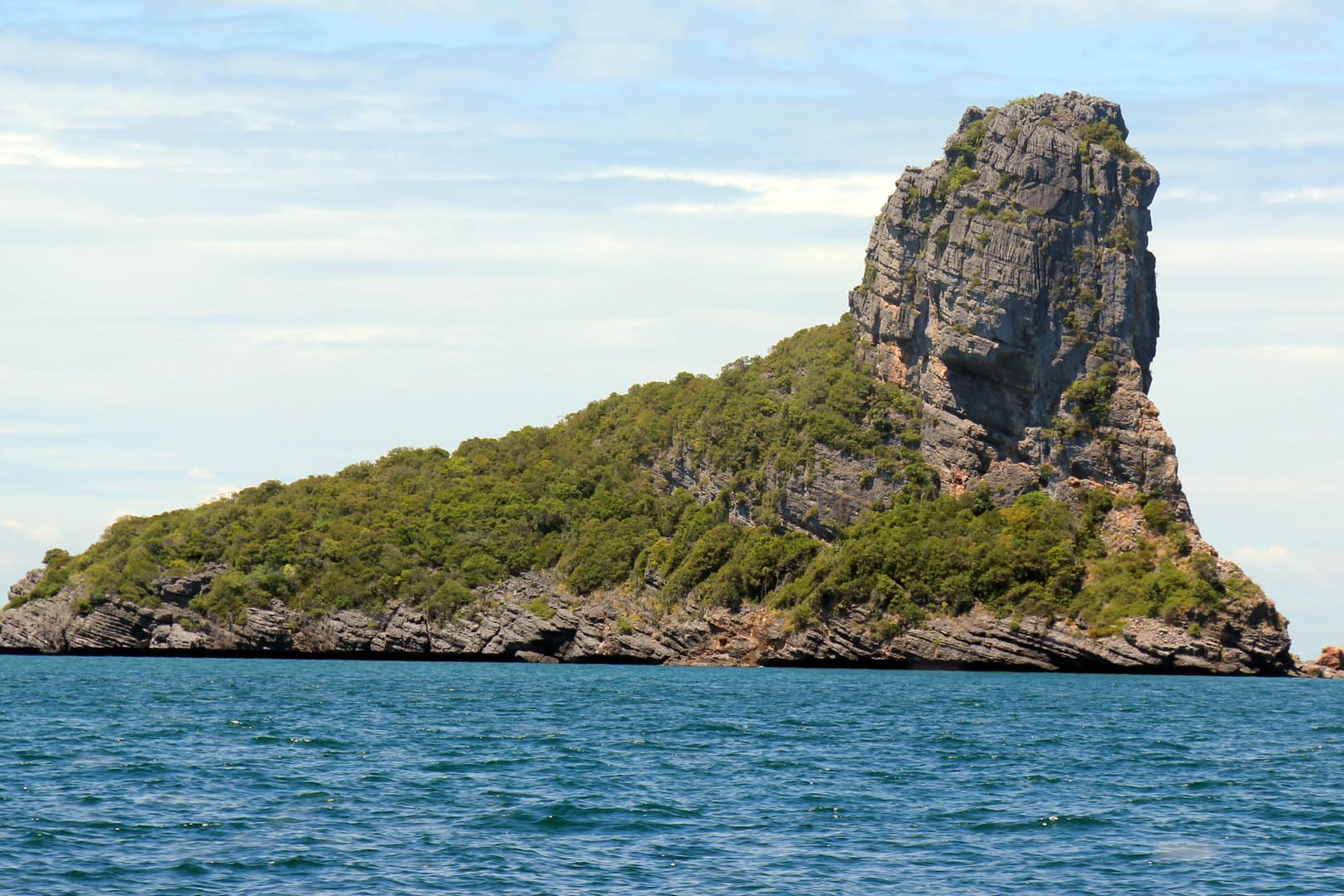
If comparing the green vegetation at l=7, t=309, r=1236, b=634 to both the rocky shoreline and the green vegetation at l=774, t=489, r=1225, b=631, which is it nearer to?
the green vegetation at l=774, t=489, r=1225, b=631

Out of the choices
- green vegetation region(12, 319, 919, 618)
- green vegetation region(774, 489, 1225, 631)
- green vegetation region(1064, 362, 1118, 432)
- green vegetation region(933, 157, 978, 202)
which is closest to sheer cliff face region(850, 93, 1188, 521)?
green vegetation region(1064, 362, 1118, 432)

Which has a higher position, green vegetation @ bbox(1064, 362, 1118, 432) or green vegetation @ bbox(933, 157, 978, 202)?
green vegetation @ bbox(933, 157, 978, 202)

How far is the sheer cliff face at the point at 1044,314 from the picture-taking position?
12875 centimetres

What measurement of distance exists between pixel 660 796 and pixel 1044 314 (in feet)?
328

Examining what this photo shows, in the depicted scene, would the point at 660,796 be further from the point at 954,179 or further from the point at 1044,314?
the point at 954,179

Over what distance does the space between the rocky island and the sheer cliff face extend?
0.26 metres

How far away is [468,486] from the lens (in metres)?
159

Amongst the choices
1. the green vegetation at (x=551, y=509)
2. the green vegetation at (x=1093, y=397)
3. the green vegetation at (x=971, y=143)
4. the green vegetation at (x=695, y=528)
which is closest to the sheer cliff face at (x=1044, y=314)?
the green vegetation at (x=1093, y=397)

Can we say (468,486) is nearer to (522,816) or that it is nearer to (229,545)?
(229,545)

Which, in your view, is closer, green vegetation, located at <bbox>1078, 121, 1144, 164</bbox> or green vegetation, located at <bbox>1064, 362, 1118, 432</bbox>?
green vegetation, located at <bbox>1064, 362, 1118, 432</bbox>

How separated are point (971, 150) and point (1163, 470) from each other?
36923 millimetres

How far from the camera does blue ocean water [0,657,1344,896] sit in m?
28.4

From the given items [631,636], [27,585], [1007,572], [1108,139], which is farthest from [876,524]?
[27,585]

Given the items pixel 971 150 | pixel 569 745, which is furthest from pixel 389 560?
pixel 569 745
